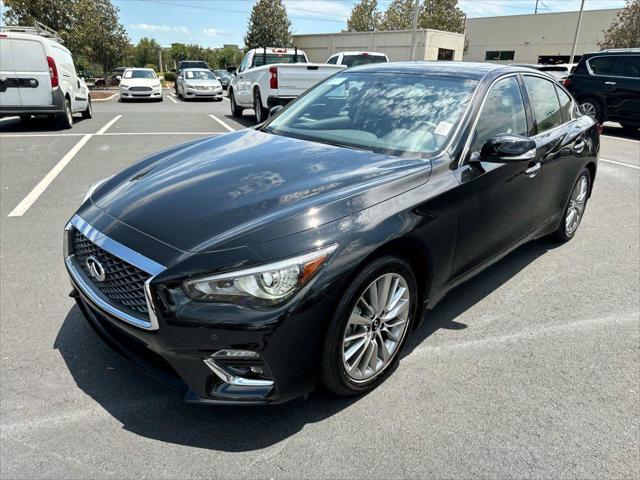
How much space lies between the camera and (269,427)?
94.4 inches

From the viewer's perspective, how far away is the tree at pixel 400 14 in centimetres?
4669

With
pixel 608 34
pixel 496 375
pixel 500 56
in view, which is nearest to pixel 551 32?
pixel 500 56

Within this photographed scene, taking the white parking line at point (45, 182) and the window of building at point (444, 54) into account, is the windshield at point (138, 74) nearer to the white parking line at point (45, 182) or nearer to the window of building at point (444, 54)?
the white parking line at point (45, 182)

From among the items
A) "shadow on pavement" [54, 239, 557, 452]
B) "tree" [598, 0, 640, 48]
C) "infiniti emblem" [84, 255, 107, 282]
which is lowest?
"shadow on pavement" [54, 239, 557, 452]

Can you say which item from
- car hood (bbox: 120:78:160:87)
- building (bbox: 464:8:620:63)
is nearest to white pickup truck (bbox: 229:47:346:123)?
car hood (bbox: 120:78:160:87)

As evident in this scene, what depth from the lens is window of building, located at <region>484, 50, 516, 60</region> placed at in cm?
5046

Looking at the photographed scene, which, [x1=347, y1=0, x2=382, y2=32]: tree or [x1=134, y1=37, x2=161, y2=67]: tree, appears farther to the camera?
[x1=134, y1=37, x2=161, y2=67]: tree

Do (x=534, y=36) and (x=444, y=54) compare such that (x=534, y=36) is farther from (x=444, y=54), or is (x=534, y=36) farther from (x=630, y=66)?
(x=630, y=66)

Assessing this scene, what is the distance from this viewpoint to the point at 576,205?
4.85 meters

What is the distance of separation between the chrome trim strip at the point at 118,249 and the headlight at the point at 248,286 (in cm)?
19

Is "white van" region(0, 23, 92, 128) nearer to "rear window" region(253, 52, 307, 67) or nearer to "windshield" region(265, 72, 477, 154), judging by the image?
"rear window" region(253, 52, 307, 67)

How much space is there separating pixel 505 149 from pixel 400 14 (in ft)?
163

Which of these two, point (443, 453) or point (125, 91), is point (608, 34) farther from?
point (443, 453)

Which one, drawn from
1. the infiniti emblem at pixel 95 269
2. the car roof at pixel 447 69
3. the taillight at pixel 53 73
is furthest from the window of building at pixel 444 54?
the infiniti emblem at pixel 95 269
